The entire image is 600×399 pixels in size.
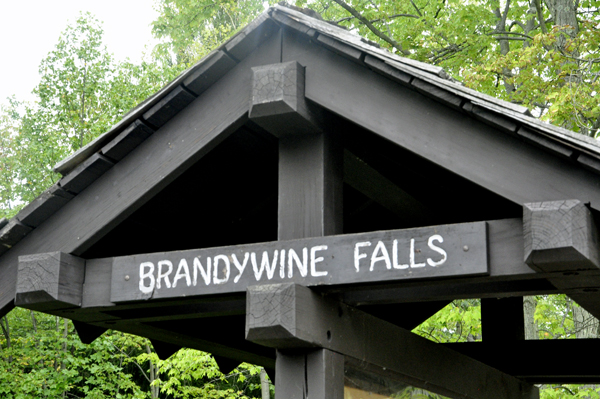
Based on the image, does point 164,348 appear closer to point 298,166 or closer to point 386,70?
point 298,166

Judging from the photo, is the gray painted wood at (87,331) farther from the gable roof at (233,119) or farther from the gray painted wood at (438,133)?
the gray painted wood at (438,133)

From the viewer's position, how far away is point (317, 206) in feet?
9.80

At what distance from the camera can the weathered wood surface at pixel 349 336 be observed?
269 cm

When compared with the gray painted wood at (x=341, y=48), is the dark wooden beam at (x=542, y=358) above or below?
below

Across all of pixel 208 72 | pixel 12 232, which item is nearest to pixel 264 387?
pixel 12 232

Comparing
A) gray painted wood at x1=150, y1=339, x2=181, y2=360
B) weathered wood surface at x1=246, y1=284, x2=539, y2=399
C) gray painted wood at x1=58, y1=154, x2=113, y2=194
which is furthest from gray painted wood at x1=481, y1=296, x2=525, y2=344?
gray painted wood at x1=58, y1=154, x2=113, y2=194

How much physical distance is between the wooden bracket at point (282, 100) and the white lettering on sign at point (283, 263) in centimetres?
57

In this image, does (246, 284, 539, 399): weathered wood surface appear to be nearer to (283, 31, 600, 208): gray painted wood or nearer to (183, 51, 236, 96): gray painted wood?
(283, 31, 600, 208): gray painted wood

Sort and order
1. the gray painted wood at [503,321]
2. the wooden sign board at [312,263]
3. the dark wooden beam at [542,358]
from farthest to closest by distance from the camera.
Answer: the gray painted wood at [503,321] < the dark wooden beam at [542,358] < the wooden sign board at [312,263]

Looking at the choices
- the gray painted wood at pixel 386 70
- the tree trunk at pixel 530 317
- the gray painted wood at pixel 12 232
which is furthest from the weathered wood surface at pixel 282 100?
the tree trunk at pixel 530 317

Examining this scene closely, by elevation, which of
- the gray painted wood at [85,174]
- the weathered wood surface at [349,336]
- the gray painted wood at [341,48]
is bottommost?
the weathered wood surface at [349,336]

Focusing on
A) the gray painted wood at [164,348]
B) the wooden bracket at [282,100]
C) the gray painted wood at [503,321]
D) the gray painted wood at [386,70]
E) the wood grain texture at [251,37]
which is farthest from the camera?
the gray painted wood at [503,321]

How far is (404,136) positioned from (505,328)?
2931 mm

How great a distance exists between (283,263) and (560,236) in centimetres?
112
